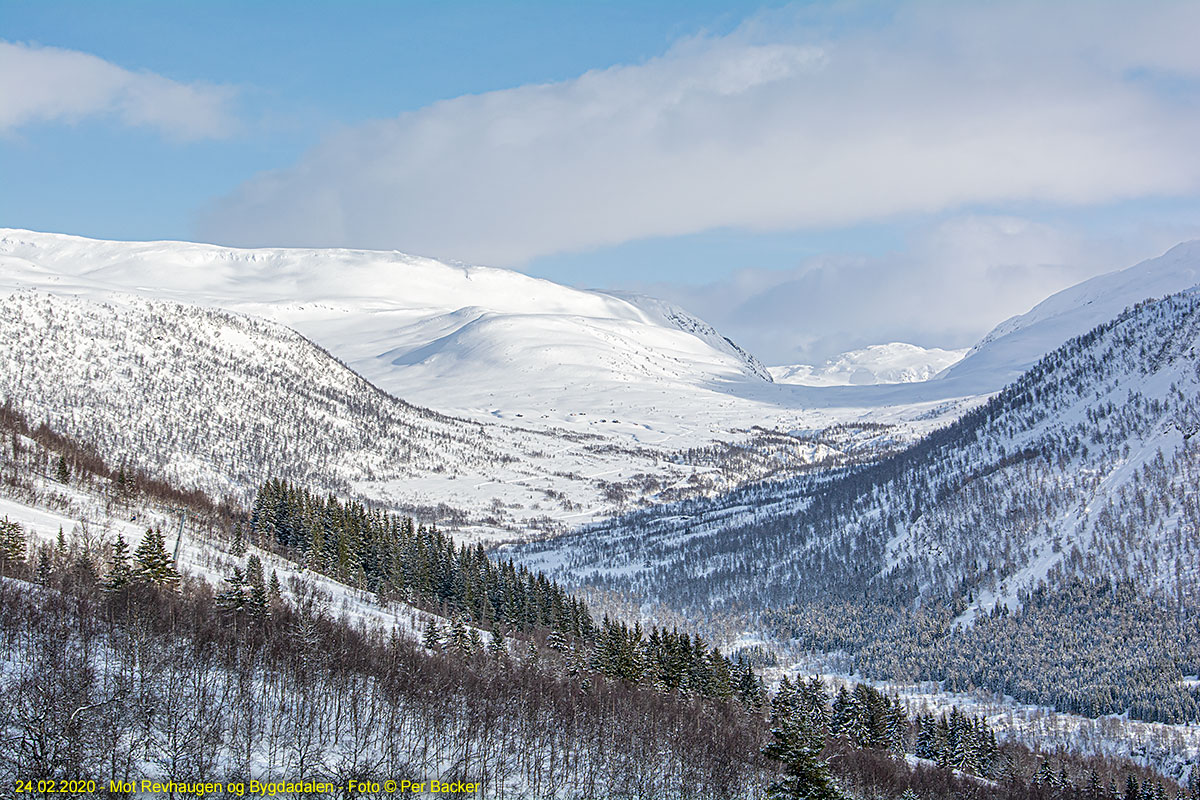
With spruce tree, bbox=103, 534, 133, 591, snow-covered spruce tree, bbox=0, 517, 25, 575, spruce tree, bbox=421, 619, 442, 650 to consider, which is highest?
snow-covered spruce tree, bbox=0, 517, 25, 575

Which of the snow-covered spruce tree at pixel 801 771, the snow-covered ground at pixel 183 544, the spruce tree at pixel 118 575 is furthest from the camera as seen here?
the snow-covered ground at pixel 183 544

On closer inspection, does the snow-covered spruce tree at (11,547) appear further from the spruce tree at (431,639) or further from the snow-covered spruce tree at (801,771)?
the snow-covered spruce tree at (801,771)

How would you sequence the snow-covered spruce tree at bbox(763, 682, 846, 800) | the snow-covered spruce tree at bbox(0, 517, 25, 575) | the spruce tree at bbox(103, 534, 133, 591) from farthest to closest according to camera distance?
the snow-covered spruce tree at bbox(0, 517, 25, 575), the spruce tree at bbox(103, 534, 133, 591), the snow-covered spruce tree at bbox(763, 682, 846, 800)

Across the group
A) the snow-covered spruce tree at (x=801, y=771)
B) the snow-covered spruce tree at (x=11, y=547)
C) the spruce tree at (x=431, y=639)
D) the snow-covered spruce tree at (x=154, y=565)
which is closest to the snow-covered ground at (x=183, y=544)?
the spruce tree at (x=431, y=639)

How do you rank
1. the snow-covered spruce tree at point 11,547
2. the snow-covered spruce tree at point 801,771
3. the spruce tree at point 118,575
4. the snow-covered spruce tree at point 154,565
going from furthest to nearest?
the snow-covered spruce tree at point 154,565, the snow-covered spruce tree at point 11,547, the spruce tree at point 118,575, the snow-covered spruce tree at point 801,771

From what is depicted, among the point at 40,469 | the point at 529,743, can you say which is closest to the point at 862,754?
the point at 529,743

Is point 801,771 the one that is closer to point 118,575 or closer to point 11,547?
point 118,575

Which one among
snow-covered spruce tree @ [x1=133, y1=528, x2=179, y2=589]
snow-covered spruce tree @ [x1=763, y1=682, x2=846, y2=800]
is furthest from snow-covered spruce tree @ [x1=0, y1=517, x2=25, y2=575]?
snow-covered spruce tree @ [x1=763, y1=682, x2=846, y2=800]

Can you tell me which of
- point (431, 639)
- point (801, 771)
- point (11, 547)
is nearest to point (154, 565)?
point (11, 547)

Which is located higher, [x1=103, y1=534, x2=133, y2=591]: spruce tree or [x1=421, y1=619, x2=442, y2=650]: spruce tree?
[x1=103, y1=534, x2=133, y2=591]: spruce tree

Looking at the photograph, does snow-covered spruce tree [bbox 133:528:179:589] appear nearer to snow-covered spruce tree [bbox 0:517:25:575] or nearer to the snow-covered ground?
the snow-covered ground

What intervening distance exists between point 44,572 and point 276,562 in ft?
140

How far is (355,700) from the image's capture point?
64.4m

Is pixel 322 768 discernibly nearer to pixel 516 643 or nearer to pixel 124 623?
pixel 124 623
